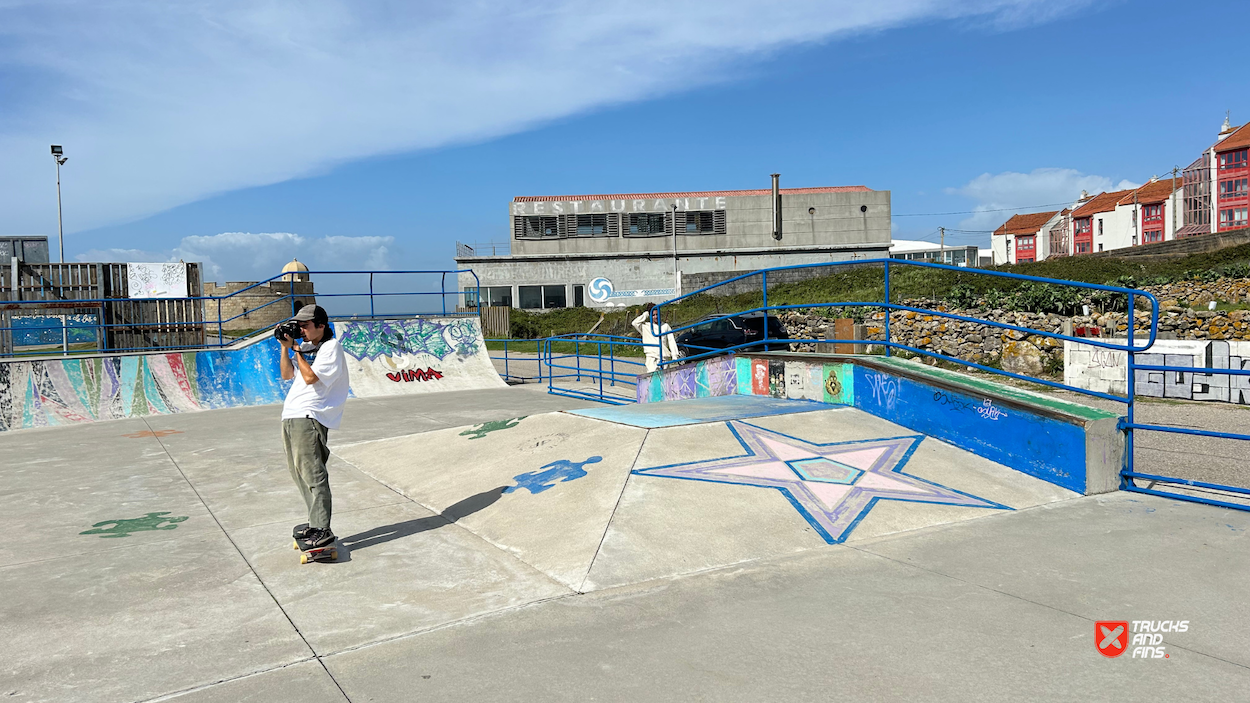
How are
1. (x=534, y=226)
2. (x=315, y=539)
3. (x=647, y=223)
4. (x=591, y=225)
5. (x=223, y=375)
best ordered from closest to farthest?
(x=315, y=539) < (x=223, y=375) < (x=534, y=226) < (x=591, y=225) < (x=647, y=223)

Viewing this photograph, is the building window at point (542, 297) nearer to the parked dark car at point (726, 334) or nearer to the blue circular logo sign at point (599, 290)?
the blue circular logo sign at point (599, 290)

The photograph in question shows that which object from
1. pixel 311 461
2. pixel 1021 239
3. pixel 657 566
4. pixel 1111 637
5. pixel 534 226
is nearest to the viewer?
pixel 1111 637

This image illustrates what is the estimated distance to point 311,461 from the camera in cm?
516

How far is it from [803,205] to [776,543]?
159 ft

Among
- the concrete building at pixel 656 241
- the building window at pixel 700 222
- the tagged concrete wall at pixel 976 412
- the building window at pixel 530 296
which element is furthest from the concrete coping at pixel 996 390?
the building window at pixel 700 222

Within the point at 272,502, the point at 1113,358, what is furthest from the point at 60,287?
the point at 1113,358

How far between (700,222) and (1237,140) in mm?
48155

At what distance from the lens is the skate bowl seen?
1378cm

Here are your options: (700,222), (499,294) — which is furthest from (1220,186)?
(499,294)

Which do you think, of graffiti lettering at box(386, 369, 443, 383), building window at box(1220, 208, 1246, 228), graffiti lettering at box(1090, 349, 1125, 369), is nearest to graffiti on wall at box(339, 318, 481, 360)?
graffiti lettering at box(386, 369, 443, 383)

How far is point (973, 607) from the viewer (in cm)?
Answer: 393

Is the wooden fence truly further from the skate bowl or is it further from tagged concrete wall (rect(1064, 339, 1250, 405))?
tagged concrete wall (rect(1064, 339, 1250, 405))

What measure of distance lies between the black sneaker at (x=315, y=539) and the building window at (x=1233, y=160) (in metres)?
79.5

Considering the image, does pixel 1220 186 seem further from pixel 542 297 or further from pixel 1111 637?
pixel 1111 637
